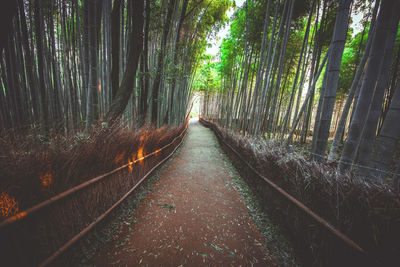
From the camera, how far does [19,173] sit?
2.96ft

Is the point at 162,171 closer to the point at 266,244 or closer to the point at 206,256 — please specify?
the point at 206,256

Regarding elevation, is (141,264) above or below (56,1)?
below

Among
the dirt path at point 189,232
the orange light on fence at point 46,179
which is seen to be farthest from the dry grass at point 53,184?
the dirt path at point 189,232

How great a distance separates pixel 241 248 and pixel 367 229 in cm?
112

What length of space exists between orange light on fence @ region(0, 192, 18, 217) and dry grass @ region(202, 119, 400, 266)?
225 centimetres

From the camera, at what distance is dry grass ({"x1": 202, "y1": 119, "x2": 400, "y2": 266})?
2.80 feet

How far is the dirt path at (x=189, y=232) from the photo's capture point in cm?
139

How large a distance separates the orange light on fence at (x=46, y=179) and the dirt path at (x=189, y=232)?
866 millimetres

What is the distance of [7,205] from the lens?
0.83 m

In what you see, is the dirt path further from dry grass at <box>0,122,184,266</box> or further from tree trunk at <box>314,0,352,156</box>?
tree trunk at <box>314,0,352,156</box>

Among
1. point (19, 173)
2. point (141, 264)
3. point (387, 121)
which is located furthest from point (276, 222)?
point (19, 173)

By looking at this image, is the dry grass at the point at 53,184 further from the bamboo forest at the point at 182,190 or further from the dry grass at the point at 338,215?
the dry grass at the point at 338,215

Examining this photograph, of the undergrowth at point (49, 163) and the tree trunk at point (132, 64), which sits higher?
the tree trunk at point (132, 64)

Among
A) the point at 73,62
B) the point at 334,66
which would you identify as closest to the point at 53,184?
the point at 334,66
